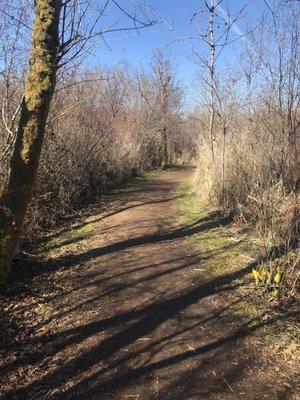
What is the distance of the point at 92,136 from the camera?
12117 millimetres

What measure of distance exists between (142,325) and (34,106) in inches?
114

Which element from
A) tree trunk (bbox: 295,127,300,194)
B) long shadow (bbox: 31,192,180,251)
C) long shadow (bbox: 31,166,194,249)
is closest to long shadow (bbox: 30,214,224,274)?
long shadow (bbox: 31,192,180,251)

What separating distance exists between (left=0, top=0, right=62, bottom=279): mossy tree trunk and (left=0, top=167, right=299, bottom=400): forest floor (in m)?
1.26

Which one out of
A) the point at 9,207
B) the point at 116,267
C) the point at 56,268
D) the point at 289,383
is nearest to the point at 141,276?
the point at 116,267

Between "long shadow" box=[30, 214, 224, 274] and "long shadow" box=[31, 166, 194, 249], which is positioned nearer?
"long shadow" box=[30, 214, 224, 274]

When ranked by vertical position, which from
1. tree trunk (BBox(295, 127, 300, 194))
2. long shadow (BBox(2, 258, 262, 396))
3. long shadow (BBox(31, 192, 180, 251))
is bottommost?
long shadow (BBox(2, 258, 262, 396))

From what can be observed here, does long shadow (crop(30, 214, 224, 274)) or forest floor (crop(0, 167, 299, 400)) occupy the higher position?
long shadow (crop(30, 214, 224, 274))

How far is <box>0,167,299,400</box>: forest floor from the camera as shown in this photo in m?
3.53

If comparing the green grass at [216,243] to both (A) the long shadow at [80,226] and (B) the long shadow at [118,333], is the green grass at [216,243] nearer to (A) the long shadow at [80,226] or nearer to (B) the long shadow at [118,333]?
(B) the long shadow at [118,333]

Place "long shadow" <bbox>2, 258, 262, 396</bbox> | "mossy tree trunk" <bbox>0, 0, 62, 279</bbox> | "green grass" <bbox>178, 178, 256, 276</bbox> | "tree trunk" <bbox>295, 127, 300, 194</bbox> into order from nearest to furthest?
"long shadow" <bbox>2, 258, 262, 396</bbox>, "mossy tree trunk" <bbox>0, 0, 62, 279</bbox>, "green grass" <bbox>178, 178, 256, 276</bbox>, "tree trunk" <bbox>295, 127, 300, 194</bbox>

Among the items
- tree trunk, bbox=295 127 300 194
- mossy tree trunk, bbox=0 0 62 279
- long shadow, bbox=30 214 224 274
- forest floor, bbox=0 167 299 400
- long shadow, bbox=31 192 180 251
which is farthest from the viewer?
tree trunk, bbox=295 127 300 194

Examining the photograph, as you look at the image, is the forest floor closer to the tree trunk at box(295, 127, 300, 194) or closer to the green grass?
the green grass

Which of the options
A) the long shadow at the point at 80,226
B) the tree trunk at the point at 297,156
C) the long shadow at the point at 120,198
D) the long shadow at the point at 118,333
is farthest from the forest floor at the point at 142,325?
the tree trunk at the point at 297,156

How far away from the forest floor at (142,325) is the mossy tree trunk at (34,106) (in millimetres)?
1264
